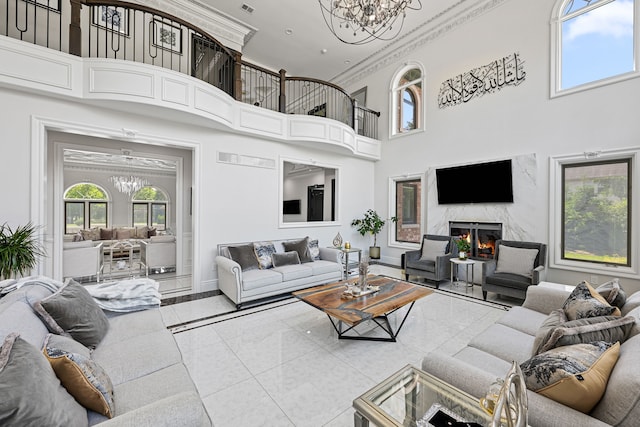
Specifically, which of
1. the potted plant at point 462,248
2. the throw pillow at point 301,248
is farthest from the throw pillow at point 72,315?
the potted plant at point 462,248

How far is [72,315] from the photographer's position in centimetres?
180

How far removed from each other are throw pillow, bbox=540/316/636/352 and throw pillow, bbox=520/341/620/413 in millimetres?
68

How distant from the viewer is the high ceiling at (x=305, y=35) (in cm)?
532

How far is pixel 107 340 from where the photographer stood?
1.99m

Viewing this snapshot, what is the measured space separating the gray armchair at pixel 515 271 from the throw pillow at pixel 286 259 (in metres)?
3.05

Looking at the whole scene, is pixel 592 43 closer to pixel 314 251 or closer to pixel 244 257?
pixel 314 251

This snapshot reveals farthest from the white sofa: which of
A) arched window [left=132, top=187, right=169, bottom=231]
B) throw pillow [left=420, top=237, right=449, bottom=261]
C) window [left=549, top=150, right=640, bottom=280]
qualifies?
arched window [left=132, top=187, right=169, bottom=231]

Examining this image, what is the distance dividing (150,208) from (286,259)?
376 inches

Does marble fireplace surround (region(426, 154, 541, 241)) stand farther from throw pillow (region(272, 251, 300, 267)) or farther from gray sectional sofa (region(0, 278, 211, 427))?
gray sectional sofa (region(0, 278, 211, 427))

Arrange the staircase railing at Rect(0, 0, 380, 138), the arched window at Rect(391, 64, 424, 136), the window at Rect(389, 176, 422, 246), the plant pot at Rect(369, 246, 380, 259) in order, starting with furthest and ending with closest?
the plant pot at Rect(369, 246, 380, 259)
the window at Rect(389, 176, 422, 246)
the arched window at Rect(391, 64, 424, 136)
the staircase railing at Rect(0, 0, 380, 138)

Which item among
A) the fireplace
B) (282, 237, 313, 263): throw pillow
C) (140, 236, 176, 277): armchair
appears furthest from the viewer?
(140, 236, 176, 277): armchair

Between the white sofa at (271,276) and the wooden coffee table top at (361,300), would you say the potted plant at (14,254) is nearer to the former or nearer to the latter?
the white sofa at (271,276)

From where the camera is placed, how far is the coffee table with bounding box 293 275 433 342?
2.52 metres

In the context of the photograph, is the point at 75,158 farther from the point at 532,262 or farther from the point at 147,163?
the point at 532,262
